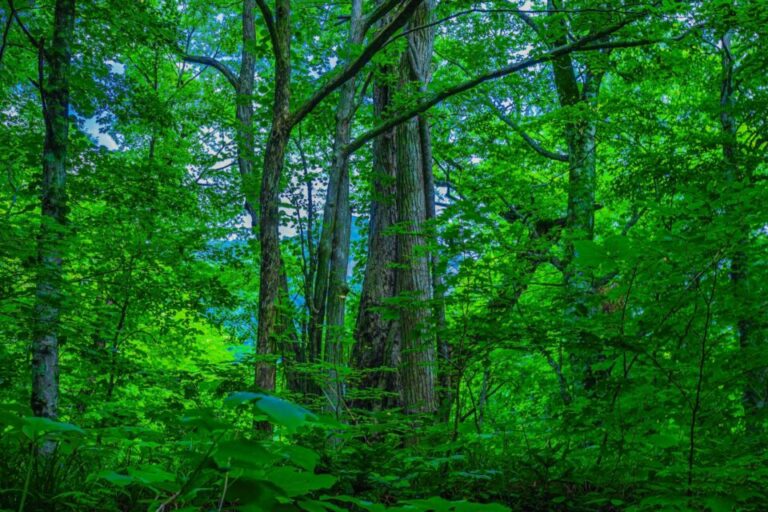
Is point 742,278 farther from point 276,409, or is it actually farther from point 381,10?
point 381,10

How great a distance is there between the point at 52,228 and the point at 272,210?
1.79 m

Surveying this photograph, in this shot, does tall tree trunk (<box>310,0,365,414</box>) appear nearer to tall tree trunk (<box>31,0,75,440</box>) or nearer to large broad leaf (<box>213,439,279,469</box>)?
tall tree trunk (<box>31,0,75,440</box>)

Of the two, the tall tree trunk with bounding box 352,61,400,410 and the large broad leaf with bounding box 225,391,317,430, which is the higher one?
the tall tree trunk with bounding box 352,61,400,410

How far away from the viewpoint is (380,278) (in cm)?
885

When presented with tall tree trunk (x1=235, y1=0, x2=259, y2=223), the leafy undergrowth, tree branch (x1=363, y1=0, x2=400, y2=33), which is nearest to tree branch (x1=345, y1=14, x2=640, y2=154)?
tree branch (x1=363, y1=0, x2=400, y2=33)

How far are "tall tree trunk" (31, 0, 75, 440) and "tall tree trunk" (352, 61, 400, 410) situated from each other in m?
4.22

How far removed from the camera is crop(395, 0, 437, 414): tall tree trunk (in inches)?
Answer: 263

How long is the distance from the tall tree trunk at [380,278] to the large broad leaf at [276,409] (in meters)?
7.35

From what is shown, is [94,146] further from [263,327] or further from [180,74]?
[180,74]

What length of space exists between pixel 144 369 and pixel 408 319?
311 centimetres

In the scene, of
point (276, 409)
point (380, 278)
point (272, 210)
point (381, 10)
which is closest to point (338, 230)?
point (380, 278)

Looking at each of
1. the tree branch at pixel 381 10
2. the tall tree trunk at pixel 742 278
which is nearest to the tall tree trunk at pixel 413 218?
the tree branch at pixel 381 10

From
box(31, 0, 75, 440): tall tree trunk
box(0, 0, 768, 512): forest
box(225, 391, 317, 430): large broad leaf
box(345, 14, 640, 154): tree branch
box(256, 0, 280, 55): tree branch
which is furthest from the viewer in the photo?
box(345, 14, 640, 154): tree branch

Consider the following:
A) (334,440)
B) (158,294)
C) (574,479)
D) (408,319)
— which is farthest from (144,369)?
(574,479)
